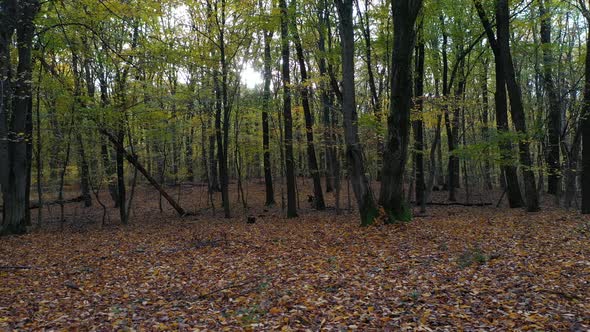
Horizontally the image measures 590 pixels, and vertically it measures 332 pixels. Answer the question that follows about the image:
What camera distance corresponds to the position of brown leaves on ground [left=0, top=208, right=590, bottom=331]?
15.3 ft

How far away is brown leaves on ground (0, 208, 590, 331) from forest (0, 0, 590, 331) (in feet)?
0.14

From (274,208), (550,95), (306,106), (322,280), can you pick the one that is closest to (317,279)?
(322,280)

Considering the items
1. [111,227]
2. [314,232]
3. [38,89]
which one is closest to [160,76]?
[38,89]

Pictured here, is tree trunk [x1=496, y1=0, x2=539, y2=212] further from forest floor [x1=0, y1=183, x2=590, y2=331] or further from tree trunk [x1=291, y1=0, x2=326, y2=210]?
tree trunk [x1=291, y1=0, x2=326, y2=210]

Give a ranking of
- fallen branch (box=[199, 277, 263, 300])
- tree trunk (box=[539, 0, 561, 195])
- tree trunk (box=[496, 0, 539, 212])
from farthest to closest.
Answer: tree trunk (box=[539, 0, 561, 195]) < tree trunk (box=[496, 0, 539, 212]) < fallen branch (box=[199, 277, 263, 300])

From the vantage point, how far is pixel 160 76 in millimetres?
17141

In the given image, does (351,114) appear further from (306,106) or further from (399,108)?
(306,106)

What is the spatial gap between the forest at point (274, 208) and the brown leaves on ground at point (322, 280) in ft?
0.14

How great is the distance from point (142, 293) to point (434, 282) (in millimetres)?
4952

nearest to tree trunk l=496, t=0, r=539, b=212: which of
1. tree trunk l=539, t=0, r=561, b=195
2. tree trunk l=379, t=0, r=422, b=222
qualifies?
tree trunk l=539, t=0, r=561, b=195

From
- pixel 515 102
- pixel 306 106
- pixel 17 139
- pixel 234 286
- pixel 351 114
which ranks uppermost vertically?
pixel 306 106

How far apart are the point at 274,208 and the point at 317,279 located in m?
13.0

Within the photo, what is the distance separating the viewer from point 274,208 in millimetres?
19266

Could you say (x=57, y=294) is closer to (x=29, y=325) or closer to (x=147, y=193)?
(x=29, y=325)
